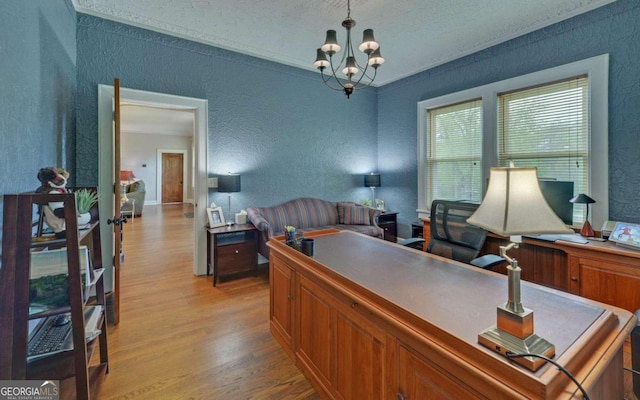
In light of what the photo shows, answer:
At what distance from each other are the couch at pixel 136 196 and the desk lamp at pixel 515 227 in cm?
888

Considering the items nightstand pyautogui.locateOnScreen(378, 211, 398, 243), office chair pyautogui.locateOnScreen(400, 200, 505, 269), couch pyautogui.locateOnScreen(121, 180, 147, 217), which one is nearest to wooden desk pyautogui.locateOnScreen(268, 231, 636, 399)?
office chair pyautogui.locateOnScreen(400, 200, 505, 269)

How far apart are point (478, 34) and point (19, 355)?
185 inches

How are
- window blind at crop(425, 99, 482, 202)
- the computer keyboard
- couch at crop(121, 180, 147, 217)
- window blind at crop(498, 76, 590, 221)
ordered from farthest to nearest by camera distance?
couch at crop(121, 180, 147, 217)
window blind at crop(425, 99, 482, 202)
window blind at crop(498, 76, 590, 221)
the computer keyboard

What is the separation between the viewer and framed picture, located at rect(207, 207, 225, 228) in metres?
3.70

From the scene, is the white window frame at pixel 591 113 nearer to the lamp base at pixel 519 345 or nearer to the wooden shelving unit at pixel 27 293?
the lamp base at pixel 519 345

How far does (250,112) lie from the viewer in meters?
4.09

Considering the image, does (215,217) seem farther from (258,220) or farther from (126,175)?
(126,175)

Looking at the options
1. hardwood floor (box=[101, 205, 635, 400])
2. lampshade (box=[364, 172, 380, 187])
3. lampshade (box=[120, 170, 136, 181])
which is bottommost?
hardwood floor (box=[101, 205, 635, 400])

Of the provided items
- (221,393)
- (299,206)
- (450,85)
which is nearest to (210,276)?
(299,206)

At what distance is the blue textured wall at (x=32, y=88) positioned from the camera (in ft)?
4.68

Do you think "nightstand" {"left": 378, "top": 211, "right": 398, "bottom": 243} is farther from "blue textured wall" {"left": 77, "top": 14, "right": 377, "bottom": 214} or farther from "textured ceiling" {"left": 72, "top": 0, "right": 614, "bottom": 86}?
"textured ceiling" {"left": 72, "top": 0, "right": 614, "bottom": 86}

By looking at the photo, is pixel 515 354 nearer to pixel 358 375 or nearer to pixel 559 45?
pixel 358 375

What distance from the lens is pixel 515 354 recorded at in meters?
0.79

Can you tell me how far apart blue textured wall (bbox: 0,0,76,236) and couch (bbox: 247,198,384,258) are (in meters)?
2.17
